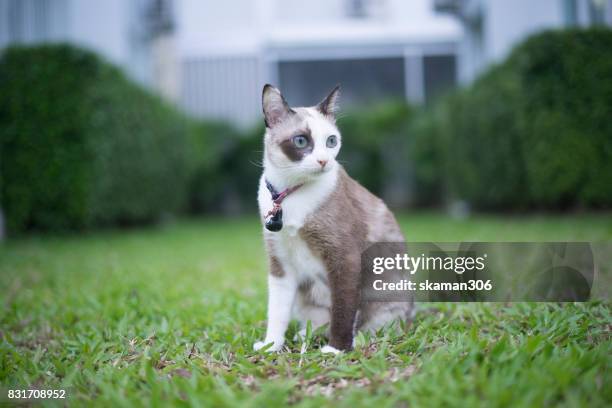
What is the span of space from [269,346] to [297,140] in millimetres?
953

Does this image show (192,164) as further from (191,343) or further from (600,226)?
(191,343)

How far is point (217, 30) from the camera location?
14094 millimetres

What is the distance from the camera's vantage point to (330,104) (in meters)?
2.29

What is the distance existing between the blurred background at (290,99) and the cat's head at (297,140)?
5256mm

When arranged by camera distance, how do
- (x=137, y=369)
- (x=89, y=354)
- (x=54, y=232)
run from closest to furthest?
(x=137, y=369) < (x=89, y=354) < (x=54, y=232)

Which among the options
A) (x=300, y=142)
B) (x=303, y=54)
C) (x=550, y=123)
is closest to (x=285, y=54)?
(x=303, y=54)

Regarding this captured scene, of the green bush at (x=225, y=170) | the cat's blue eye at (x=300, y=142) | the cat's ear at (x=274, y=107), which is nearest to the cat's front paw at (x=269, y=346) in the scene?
the cat's blue eye at (x=300, y=142)

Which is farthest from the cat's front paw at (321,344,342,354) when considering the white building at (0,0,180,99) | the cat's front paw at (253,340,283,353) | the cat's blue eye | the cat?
the white building at (0,0,180,99)

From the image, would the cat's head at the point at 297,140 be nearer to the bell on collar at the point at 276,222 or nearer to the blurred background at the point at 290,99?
the bell on collar at the point at 276,222

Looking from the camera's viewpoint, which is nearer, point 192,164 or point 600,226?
point 600,226

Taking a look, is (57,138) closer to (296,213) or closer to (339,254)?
(296,213)

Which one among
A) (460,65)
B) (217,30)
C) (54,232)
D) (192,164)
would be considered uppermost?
(217,30)

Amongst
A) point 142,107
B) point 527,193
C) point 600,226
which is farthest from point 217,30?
point 600,226

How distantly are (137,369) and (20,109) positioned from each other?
6491mm
